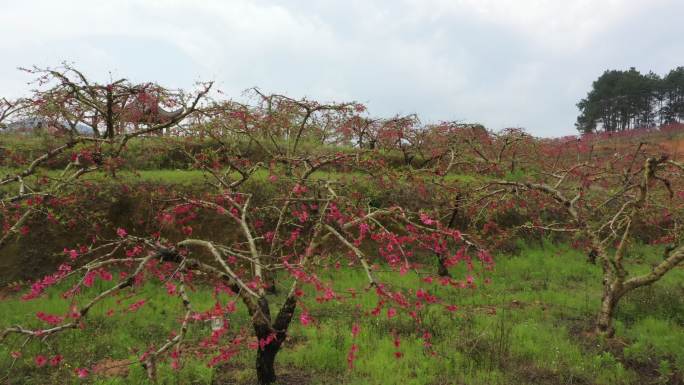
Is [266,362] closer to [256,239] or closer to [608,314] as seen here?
[256,239]

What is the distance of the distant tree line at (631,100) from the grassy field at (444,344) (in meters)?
36.0

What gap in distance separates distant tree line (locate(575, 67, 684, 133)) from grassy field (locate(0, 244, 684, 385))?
35990 millimetres

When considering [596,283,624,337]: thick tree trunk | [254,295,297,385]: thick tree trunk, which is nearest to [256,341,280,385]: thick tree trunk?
[254,295,297,385]: thick tree trunk

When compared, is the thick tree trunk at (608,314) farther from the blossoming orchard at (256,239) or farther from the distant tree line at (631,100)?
the distant tree line at (631,100)

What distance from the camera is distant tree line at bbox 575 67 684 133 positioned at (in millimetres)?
40719

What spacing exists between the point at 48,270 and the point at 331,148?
37.7 ft

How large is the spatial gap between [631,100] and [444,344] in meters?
43.2

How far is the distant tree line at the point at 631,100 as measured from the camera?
1603 inches

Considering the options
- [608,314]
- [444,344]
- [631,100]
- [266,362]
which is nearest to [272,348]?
[266,362]

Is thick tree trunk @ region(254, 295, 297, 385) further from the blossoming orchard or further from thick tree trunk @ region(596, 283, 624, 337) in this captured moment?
thick tree trunk @ region(596, 283, 624, 337)

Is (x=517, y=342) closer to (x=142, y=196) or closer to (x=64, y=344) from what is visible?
(x=64, y=344)

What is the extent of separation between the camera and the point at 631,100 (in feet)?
135

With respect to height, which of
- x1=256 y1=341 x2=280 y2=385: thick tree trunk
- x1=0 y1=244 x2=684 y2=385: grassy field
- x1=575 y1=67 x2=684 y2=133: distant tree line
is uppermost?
x1=575 y1=67 x2=684 y2=133: distant tree line

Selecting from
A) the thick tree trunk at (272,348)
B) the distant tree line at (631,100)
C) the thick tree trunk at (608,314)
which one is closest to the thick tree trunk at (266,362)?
the thick tree trunk at (272,348)
